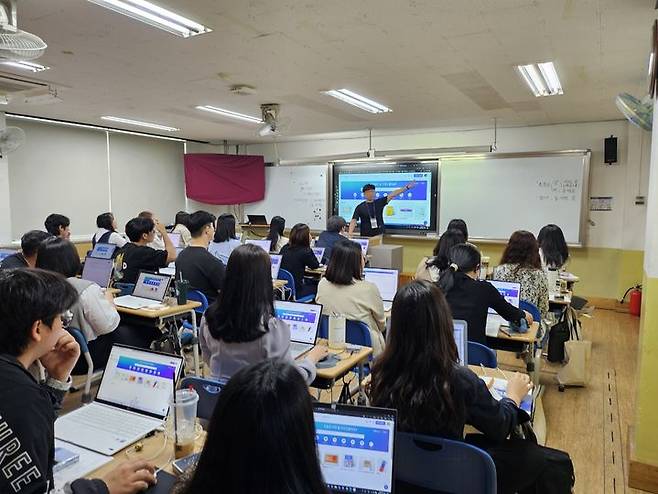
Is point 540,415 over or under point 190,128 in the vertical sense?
under

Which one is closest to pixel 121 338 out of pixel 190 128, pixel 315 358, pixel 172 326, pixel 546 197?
pixel 172 326

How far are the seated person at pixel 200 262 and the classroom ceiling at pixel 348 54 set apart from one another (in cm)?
132

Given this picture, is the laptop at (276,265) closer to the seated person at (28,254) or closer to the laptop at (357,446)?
the seated person at (28,254)

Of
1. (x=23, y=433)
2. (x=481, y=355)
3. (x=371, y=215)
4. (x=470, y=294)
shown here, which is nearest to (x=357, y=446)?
(x=23, y=433)

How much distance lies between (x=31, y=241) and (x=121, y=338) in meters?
0.99

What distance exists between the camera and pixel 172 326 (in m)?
4.25

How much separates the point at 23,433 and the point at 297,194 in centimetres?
804

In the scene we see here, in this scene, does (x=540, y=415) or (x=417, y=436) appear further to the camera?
(x=540, y=415)

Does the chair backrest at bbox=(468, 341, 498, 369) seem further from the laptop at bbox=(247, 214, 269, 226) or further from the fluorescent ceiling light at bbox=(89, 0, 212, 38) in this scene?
the laptop at bbox=(247, 214, 269, 226)

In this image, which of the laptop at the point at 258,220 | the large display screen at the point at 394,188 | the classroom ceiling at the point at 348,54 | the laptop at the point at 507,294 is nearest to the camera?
the classroom ceiling at the point at 348,54

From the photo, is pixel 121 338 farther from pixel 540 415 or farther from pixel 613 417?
pixel 613 417

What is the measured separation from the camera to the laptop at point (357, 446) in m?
1.29

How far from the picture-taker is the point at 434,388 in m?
1.54

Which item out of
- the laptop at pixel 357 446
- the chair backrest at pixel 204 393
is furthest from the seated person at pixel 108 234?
the laptop at pixel 357 446
